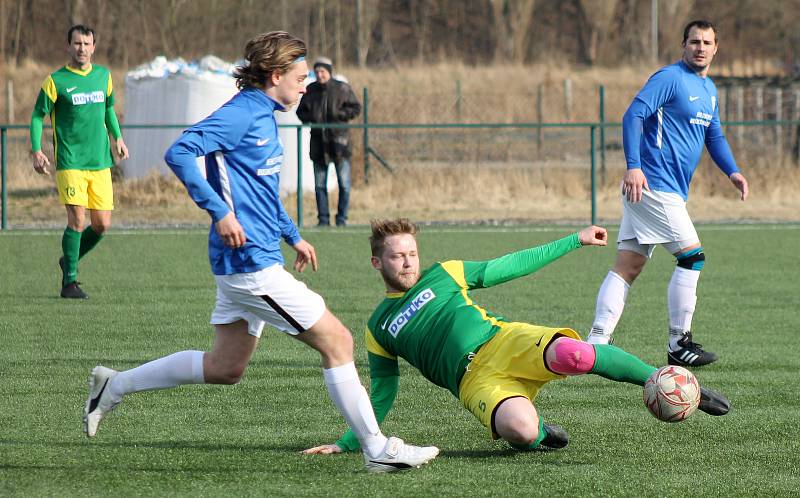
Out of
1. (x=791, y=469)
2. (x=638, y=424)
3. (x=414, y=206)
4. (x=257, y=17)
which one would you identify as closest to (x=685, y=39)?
(x=638, y=424)

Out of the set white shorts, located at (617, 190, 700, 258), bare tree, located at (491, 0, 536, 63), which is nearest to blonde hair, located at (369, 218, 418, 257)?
white shorts, located at (617, 190, 700, 258)

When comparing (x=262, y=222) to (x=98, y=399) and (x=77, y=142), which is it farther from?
(x=77, y=142)

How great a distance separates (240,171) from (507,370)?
4.54ft

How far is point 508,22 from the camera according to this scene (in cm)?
5622

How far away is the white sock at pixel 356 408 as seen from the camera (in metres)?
5.01

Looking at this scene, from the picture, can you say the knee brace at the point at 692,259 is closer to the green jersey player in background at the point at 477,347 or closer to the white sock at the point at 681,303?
the white sock at the point at 681,303

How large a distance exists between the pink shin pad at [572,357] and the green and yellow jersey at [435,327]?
35cm

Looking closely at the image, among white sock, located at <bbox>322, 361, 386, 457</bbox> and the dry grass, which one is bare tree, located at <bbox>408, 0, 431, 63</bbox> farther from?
white sock, located at <bbox>322, 361, 386, 457</bbox>

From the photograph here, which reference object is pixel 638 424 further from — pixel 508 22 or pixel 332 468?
pixel 508 22

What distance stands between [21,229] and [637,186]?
10.7 metres

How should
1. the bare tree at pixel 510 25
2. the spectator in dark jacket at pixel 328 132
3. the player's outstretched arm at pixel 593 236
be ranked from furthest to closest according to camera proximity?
the bare tree at pixel 510 25, the spectator in dark jacket at pixel 328 132, the player's outstretched arm at pixel 593 236

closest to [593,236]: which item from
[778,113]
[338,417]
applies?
[338,417]

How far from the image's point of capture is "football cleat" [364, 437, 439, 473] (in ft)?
16.4

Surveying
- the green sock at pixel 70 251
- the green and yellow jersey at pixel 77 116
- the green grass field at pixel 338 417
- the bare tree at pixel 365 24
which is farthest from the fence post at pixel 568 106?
the green sock at pixel 70 251
